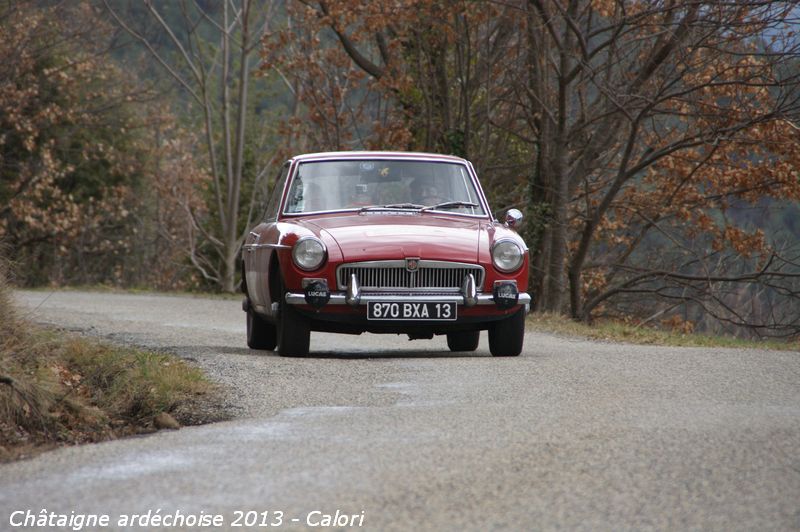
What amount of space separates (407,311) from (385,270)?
0.35 meters

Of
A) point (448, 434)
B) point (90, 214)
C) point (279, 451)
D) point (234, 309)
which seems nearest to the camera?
point (279, 451)

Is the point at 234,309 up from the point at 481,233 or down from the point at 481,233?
down

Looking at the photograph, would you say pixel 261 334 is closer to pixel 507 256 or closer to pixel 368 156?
pixel 368 156

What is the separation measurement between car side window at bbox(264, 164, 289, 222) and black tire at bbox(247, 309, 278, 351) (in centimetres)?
86

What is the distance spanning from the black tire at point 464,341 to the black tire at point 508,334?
115 centimetres

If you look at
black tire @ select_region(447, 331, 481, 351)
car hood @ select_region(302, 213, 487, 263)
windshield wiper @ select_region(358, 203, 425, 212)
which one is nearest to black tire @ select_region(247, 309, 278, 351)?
car hood @ select_region(302, 213, 487, 263)

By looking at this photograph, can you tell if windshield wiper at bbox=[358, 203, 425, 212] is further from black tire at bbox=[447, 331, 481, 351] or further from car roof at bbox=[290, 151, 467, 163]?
black tire at bbox=[447, 331, 481, 351]

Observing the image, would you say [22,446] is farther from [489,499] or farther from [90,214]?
[90,214]

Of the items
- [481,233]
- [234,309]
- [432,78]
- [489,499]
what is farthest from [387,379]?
[432,78]

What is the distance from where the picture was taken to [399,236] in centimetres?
1008

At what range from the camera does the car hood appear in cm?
989

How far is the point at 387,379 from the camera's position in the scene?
844 centimetres

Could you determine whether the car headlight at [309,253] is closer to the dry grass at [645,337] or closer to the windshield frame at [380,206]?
the windshield frame at [380,206]

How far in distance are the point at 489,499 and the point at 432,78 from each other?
1933cm
